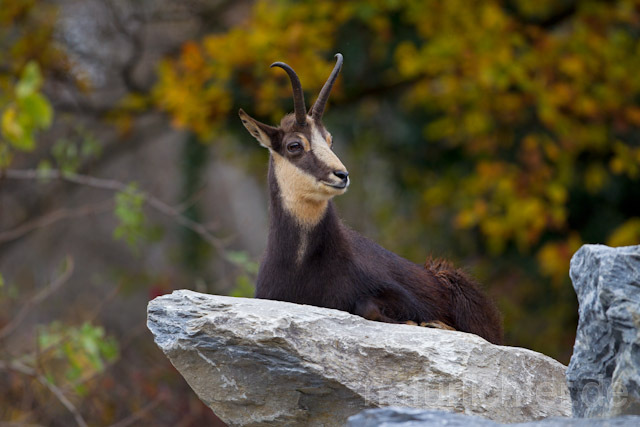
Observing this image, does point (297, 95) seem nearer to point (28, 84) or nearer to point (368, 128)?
point (28, 84)

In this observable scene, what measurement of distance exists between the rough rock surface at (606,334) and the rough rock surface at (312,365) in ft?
2.04

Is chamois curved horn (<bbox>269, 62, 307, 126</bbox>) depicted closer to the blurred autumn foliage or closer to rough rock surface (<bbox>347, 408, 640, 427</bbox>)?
rough rock surface (<bbox>347, 408, 640, 427</bbox>)

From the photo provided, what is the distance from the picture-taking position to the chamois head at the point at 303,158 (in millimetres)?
5754

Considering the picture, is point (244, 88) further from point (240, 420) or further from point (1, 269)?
point (240, 420)

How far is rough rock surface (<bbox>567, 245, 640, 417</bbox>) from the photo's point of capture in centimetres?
387

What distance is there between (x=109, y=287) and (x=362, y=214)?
4782 mm

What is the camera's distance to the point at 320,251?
5.86 m

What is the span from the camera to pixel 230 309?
488 centimetres

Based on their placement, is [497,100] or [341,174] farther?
[497,100]

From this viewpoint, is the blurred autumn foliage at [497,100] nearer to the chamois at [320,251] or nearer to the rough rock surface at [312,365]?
the chamois at [320,251]

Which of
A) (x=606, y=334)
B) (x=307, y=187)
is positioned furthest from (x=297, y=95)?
(x=606, y=334)

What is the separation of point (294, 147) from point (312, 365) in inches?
68.0

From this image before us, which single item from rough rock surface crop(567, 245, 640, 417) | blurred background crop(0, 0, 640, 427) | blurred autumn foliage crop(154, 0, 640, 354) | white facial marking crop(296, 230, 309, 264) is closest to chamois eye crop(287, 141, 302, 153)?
white facial marking crop(296, 230, 309, 264)

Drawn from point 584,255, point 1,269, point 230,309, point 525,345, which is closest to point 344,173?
point 230,309
